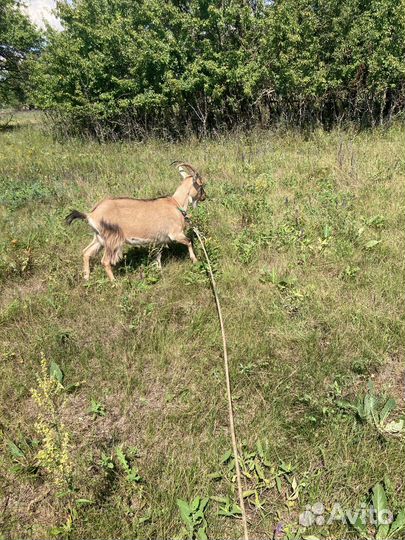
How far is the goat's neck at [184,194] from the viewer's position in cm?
492

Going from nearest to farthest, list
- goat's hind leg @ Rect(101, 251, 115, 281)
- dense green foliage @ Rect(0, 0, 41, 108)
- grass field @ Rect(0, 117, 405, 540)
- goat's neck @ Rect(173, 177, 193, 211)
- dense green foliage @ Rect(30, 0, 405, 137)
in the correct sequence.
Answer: grass field @ Rect(0, 117, 405, 540)
goat's hind leg @ Rect(101, 251, 115, 281)
goat's neck @ Rect(173, 177, 193, 211)
dense green foliage @ Rect(30, 0, 405, 137)
dense green foliage @ Rect(0, 0, 41, 108)

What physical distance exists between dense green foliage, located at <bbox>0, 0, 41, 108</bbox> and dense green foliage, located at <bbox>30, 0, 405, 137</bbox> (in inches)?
345

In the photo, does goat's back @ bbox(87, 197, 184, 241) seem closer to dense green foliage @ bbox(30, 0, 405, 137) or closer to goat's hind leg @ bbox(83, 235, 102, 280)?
goat's hind leg @ bbox(83, 235, 102, 280)

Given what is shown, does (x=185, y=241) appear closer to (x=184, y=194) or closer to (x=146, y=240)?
(x=146, y=240)

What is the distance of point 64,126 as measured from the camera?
431 inches

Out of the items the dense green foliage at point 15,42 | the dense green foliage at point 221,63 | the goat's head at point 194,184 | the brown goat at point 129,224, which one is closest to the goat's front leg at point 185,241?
the brown goat at point 129,224

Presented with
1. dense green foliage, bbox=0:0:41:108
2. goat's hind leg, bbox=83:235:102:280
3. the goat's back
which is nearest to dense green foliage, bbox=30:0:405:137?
the goat's back

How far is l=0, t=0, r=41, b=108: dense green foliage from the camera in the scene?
682 inches

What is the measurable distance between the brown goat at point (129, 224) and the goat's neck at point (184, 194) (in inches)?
3.4

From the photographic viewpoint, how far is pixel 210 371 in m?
3.18

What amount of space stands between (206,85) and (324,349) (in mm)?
8194

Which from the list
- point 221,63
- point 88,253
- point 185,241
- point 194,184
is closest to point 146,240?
point 185,241

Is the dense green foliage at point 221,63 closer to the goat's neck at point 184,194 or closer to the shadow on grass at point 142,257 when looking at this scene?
the goat's neck at point 184,194

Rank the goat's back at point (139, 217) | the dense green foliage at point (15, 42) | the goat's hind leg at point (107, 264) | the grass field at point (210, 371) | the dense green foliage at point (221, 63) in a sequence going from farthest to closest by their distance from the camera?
the dense green foliage at point (15, 42)
the dense green foliage at point (221, 63)
the goat's hind leg at point (107, 264)
the goat's back at point (139, 217)
the grass field at point (210, 371)
